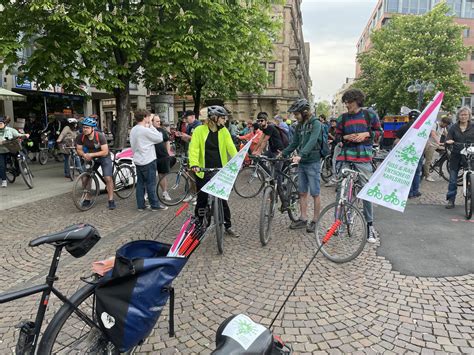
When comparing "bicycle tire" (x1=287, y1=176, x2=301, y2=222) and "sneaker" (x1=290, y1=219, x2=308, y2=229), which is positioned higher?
"bicycle tire" (x1=287, y1=176, x2=301, y2=222)

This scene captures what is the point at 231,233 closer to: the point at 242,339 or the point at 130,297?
the point at 130,297

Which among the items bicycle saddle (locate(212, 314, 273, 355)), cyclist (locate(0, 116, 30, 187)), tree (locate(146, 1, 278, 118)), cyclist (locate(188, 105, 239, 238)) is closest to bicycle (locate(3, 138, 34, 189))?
A: cyclist (locate(0, 116, 30, 187))

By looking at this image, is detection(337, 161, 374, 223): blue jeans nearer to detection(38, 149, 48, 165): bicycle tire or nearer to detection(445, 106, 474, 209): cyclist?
detection(445, 106, 474, 209): cyclist

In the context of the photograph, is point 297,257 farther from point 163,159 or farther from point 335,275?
point 163,159

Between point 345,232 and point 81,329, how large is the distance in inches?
131

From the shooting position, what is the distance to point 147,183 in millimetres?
6828

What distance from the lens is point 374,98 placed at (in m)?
35.6

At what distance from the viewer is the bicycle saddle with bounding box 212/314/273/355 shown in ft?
4.43

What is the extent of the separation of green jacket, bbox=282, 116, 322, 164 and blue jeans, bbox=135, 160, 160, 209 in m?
2.72

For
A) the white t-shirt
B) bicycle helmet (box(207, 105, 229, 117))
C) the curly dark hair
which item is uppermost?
the curly dark hair

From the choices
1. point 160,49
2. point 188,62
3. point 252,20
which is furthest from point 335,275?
point 252,20

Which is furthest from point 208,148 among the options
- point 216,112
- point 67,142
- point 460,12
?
point 460,12

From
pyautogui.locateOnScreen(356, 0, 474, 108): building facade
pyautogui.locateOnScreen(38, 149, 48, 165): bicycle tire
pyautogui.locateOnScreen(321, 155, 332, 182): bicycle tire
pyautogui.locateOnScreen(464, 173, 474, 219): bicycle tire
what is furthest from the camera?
pyautogui.locateOnScreen(356, 0, 474, 108): building facade

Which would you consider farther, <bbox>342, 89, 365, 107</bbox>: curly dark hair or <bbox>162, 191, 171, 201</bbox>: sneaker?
<bbox>162, 191, 171, 201</bbox>: sneaker
